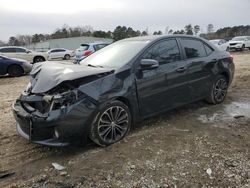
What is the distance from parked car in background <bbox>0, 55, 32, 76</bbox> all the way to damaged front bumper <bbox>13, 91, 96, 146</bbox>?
10188 millimetres

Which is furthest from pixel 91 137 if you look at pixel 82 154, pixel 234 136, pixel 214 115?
pixel 214 115

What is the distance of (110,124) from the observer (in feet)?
15.1

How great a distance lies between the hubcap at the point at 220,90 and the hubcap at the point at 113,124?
2.67 m

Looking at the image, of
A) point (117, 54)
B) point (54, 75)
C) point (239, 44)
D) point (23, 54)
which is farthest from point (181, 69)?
point (239, 44)

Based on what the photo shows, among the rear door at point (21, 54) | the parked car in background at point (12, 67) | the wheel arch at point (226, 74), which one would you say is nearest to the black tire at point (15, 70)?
the parked car in background at point (12, 67)

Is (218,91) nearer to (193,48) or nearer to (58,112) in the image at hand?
(193,48)

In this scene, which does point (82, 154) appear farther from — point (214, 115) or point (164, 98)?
point (214, 115)

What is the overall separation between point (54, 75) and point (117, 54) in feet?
4.39

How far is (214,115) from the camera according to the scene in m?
6.00

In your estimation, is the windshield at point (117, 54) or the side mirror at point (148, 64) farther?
the windshield at point (117, 54)

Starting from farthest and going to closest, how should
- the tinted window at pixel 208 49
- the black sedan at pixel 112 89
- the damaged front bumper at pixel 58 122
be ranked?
the tinted window at pixel 208 49
the black sedan at pixel 112 89
the damaged front bumper at pixel 58 122

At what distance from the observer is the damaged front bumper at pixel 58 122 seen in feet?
13.5

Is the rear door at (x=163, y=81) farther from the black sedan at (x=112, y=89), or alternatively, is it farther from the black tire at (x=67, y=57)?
the black tire at (x=67, y=57)

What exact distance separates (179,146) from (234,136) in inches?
39.1
